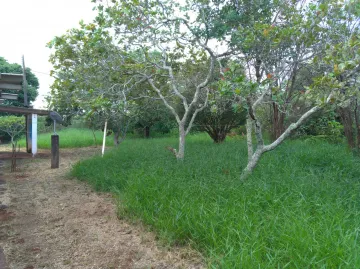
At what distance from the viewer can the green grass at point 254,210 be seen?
2.29 meters

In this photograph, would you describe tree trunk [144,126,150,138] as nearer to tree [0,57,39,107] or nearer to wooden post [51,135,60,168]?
tree [0,57,39,107]

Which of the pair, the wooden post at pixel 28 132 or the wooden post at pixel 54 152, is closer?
the wooden post at pixel 54 152

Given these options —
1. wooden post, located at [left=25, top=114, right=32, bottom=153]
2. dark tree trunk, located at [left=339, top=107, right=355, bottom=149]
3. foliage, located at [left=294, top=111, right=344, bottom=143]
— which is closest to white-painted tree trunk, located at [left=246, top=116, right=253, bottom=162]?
dark tree trunk, located at [left=339, top=107, right=355, bottom=149]

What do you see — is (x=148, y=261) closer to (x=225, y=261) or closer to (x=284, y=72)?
(x=225, y=261)

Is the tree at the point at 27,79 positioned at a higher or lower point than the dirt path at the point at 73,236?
higher

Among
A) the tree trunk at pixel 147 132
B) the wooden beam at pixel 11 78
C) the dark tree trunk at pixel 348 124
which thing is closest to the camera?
the wooden beam at pixel 11 78

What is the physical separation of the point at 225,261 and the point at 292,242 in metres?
0.56

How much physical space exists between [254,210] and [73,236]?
81.3 inches

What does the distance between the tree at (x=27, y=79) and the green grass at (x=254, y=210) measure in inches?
630

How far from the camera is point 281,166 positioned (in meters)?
5.14

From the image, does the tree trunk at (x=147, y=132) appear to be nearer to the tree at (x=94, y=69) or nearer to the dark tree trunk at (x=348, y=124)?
the tree at (x=94, y=69)

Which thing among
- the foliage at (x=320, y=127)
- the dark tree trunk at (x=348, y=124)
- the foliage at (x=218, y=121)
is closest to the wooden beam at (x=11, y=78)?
the foliage at (x=218, y=121)

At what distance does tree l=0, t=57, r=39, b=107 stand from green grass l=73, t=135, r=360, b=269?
16010 millimetres

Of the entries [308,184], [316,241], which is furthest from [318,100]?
[316,241]
